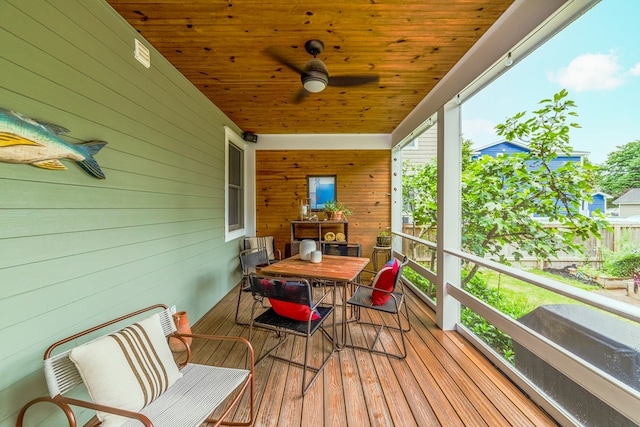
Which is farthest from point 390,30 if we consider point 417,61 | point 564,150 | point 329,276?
point 329,276

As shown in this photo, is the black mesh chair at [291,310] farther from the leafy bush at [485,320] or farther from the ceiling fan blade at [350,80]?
the ceiling fan blade at [350,80]

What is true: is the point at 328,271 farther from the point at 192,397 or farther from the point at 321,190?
the point at 321,190

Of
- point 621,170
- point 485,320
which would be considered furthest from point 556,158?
point 485,320

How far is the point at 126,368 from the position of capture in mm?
1239

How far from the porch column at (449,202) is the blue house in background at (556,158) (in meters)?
0.30

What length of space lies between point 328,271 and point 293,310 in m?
0.52

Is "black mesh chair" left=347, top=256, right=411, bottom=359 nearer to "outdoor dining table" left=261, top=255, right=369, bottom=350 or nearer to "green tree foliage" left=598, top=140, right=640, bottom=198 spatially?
"outdoor dining table" left=261, top=255, right=369, bottom=350

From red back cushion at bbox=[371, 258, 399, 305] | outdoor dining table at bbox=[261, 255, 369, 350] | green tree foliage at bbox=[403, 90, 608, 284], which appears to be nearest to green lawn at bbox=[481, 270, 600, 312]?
green tree foliage at bbox=[403, 90, 608, 284]

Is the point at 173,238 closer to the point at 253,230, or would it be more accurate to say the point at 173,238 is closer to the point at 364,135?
the point at 253,230

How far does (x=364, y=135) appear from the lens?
4949mm

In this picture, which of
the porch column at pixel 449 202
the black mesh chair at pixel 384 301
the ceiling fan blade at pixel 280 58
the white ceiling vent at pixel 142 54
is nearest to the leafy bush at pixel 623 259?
the black mesh chair at pixel 384 301

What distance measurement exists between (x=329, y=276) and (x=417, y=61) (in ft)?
7.29

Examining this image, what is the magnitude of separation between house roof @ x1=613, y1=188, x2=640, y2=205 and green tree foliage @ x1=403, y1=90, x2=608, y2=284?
152 mm

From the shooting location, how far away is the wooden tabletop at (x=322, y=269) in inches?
87.0
